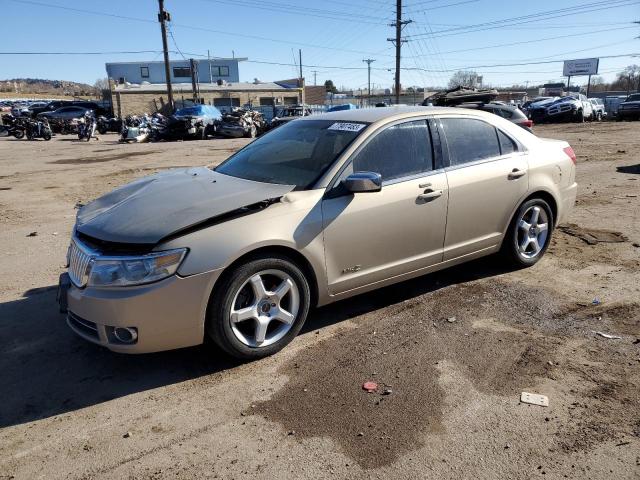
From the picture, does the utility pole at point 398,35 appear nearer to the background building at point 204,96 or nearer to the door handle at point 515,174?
the background building at point 204,96

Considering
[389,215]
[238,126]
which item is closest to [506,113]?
[389,215]

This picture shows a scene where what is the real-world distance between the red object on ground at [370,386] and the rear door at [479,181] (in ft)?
5.42

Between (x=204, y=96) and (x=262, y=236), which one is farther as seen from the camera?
(x=204, y=96)

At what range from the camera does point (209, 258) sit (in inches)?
126

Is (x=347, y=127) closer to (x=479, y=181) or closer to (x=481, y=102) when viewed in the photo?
(x=479, y=181)

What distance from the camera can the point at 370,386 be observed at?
326 centimetres

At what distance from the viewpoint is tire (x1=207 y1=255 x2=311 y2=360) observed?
332 centimetres

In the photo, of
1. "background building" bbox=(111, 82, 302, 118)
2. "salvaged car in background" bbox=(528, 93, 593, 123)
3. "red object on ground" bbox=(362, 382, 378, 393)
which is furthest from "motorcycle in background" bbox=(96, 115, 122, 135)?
"red object on ground" bbox=(362, 382, 378, 393)

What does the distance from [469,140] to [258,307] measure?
2.52 meters

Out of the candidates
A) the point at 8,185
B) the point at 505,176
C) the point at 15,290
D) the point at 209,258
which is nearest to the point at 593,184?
the point at 505,176

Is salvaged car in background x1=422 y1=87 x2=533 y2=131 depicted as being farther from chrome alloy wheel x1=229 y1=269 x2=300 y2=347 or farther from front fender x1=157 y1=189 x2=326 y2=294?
chrome alloy wheel x1=229 y1=269 x2=300 y2=347

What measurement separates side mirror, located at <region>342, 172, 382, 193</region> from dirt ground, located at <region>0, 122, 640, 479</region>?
1.13m

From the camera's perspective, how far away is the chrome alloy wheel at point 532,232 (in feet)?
16.8

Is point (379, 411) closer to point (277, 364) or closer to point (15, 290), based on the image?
point (277, 364)
